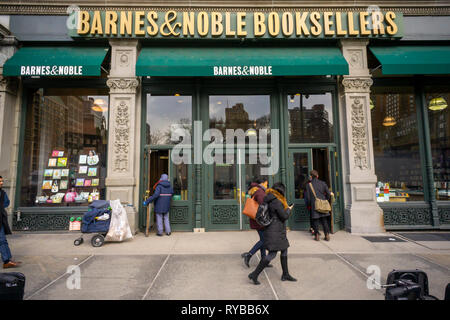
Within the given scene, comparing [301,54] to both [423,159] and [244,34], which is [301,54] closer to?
[244,34]

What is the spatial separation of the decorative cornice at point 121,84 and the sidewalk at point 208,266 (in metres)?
4.73

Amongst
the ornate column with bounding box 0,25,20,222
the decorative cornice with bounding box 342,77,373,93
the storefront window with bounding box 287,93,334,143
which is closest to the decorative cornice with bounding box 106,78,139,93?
Answer: the ornate column with bounding box 0,25,20,222

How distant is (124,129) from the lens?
7.78 m

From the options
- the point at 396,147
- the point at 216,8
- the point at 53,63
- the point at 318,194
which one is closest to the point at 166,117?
the point at 53,63

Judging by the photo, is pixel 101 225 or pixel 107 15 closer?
pixel 101 225

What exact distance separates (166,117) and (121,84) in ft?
5.84

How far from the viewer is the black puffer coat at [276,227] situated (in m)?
3.91

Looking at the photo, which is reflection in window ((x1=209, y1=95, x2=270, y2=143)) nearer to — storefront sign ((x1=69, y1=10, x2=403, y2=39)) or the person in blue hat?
storefront sign ((x1=69, y1=10, x2=403, y2=39))

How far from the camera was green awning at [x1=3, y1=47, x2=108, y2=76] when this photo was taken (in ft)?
23.9

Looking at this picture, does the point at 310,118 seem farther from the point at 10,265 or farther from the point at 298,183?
the point at 10,265

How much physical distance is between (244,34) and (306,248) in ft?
22.5

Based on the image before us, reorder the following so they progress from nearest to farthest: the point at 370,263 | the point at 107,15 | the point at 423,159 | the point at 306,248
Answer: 1. the point at 370,263
2. the point at 306,248
3. the point at 107,15
4. the point at 423,159

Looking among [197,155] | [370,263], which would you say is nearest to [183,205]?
[197,155]

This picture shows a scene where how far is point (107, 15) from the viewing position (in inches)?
305
